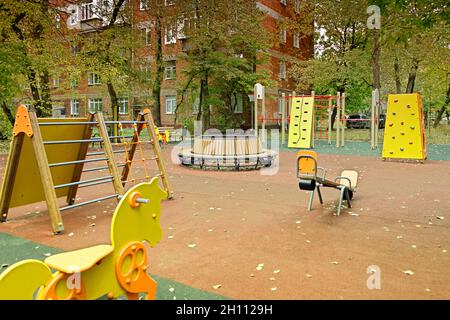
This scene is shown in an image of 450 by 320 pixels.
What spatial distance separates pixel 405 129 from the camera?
12.8 metres

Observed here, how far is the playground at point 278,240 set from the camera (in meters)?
3.38

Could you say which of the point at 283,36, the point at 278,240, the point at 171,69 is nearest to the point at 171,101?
the point at 171,69

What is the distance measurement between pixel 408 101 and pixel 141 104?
24853mm

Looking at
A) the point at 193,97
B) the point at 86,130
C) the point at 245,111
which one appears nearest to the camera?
the point at 86,130

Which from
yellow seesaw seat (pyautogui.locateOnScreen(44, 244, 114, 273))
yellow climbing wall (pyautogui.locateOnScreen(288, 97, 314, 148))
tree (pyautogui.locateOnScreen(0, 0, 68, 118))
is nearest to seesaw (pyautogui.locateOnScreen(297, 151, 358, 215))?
yellow seesaw seat (pyautogui.locateOnScreen(44, 244, 114, 273))

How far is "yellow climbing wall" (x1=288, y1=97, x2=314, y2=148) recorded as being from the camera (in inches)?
699

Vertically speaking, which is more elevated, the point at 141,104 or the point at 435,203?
the point at 141,104

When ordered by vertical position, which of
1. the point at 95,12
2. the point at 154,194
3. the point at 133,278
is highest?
the point at 95,12

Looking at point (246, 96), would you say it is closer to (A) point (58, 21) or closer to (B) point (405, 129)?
(A) point (58, 21)

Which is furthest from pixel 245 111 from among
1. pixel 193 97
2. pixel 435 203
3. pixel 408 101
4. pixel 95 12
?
pixel 435 203

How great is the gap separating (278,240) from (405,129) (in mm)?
9758

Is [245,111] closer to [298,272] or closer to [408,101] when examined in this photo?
[408,101]

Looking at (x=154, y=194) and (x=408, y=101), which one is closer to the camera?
(x=154, y=194)

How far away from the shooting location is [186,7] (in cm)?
2100
